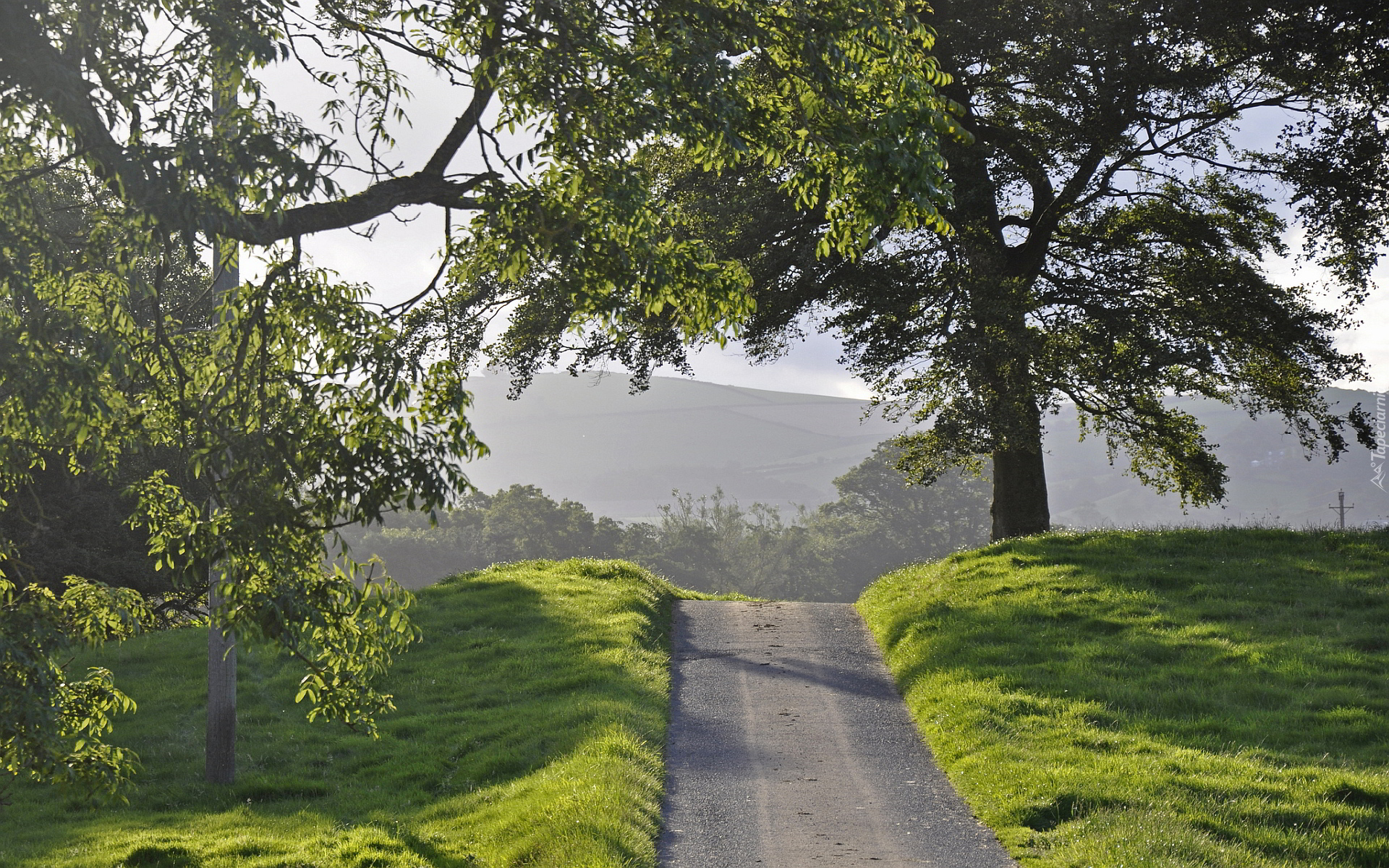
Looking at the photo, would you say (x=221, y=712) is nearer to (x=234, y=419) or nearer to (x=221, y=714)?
(x=221, y=714)

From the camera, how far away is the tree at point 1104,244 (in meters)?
18.3

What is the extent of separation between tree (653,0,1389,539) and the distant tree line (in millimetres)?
55061

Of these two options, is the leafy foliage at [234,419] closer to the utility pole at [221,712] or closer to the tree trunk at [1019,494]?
the utility pole at [221,712]

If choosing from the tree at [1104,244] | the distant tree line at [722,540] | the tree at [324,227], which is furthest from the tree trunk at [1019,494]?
the distant tree line at [722,540]

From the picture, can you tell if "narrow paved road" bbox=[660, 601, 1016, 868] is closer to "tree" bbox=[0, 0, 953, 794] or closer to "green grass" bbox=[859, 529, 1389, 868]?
"green grass" bbox=[859, 529, 1389, 868]

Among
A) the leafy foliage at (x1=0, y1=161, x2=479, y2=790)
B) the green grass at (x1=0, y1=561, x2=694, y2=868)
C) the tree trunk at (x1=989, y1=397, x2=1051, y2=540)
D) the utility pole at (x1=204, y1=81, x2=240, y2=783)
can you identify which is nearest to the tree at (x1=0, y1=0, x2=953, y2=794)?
the leafy foliage at (x1=0, y1=161, x2=479, y2=790)

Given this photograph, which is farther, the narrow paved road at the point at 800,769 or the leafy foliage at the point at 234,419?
the narrow paved road at the point at 800,769

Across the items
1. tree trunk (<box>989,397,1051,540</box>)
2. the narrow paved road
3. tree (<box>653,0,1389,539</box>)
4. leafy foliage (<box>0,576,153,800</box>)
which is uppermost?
tree (<box>653,0,1389,539</box>)

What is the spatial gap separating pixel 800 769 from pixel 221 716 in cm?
730

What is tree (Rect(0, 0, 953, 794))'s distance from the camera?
591cm

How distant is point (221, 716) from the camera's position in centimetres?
1270

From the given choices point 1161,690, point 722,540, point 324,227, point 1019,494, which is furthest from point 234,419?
point 722,540

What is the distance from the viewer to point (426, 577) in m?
80.9

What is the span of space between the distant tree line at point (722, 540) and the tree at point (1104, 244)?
181 feet
